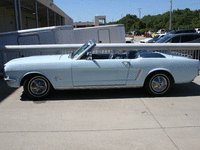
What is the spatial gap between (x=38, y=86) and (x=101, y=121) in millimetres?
2020

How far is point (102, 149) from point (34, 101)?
2709 millimetres

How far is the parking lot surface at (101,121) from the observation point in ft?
10.8

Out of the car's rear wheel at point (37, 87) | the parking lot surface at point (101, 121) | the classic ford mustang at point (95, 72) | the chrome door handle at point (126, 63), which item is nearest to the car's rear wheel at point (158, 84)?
the classic ford mustang at point (95, 72)

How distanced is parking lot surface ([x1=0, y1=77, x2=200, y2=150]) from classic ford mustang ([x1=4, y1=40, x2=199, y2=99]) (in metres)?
0.38

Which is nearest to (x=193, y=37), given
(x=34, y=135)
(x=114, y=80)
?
(x=114, y=80)

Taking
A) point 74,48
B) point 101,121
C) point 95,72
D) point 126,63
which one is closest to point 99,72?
point 95,72

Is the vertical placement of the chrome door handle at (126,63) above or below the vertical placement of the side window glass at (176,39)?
below

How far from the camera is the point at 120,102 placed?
5047 millimetres

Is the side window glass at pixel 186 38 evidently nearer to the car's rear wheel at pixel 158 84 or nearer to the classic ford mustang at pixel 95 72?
the classic ford mustang at pixel 95 72

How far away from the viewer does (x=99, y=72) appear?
16.8 ft

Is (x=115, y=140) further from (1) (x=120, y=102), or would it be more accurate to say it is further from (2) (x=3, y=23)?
(2) (x=3, y=23)

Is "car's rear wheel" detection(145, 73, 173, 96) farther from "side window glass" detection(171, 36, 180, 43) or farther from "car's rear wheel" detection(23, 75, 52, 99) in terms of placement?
"side window glass" detection(171, 36, 180, 43)

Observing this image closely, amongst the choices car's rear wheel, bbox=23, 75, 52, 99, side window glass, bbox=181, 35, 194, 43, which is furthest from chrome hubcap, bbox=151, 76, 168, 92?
side window glass, bbox=181, 35, 194, 43

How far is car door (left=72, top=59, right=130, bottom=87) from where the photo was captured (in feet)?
16.7
